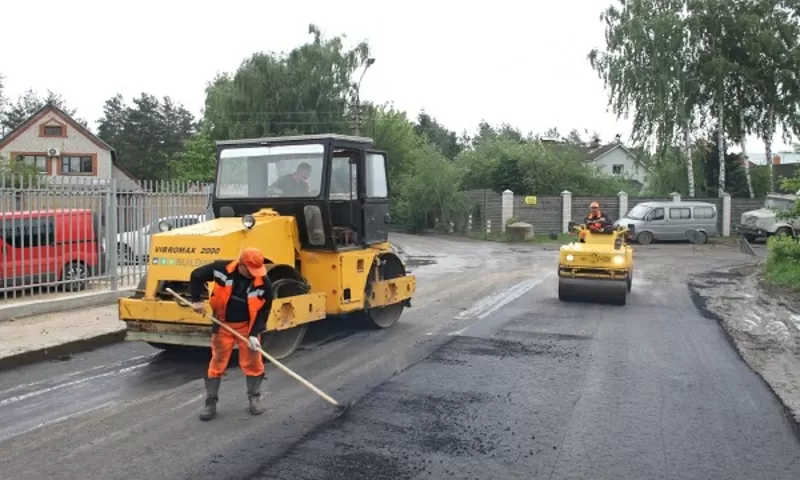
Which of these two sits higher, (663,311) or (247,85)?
(247,85)

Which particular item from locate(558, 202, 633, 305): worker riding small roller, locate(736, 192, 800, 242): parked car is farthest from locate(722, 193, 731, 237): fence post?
locate(558, 202, 633, 305): worker riding small roller

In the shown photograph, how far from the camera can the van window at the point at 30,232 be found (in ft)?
36.0

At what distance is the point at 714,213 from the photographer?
3356 centimetres

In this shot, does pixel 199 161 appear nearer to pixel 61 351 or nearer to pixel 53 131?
pixel 53 131

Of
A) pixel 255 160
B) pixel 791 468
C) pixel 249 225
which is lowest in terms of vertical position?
pixel 791 468

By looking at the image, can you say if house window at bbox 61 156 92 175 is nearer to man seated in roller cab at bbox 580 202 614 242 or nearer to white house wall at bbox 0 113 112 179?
white house wall at bbox 0 113 112 179

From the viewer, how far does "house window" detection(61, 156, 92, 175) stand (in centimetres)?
5275

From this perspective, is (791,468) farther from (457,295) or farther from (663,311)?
(457,295)

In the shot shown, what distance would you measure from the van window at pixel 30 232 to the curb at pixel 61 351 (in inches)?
101

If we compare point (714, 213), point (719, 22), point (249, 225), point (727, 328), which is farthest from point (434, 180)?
point (249, 225)

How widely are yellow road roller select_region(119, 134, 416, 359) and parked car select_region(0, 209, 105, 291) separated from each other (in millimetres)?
3464

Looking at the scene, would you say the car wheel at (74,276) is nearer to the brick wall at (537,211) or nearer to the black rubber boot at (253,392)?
the black rubber boot at (253,392)

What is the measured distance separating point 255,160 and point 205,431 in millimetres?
4540

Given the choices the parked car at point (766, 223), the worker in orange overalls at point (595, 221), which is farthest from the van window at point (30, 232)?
the parked car at point (766, 223)
